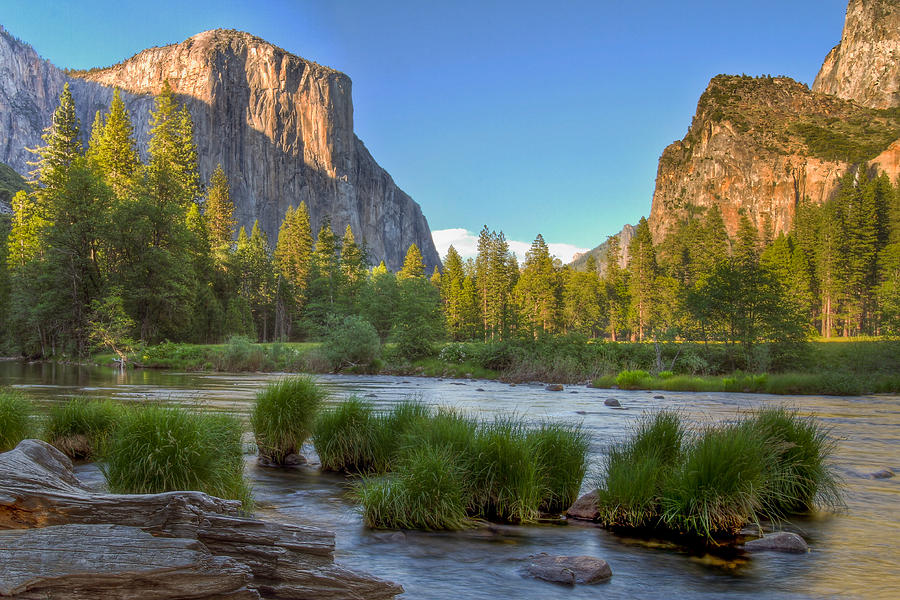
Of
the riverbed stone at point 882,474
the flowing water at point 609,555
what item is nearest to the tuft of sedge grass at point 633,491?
the flowing water at point 609,555

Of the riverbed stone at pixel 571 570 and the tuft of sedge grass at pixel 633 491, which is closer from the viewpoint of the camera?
the riverbed stone at pixel 571 570

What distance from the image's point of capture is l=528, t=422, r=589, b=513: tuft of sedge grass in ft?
24.5

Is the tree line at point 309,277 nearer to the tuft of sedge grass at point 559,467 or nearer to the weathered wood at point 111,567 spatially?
the tuft of sedge grass at point 559,467

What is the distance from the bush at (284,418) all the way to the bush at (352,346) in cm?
2911

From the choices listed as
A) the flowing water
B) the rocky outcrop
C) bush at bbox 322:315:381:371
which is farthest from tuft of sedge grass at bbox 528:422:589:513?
the rocky outcrop

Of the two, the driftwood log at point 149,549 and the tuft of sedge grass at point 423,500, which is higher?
the driftwood log at point 149,549

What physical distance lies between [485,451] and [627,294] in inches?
3522

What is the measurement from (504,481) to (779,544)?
3.09m

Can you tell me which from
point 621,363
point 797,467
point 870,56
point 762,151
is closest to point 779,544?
point 797,467

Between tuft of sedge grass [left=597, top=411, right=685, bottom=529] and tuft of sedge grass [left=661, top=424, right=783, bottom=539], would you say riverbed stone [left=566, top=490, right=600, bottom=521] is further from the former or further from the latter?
tuft of sedge grass [left=661, top=424, right=783, bottom=539]

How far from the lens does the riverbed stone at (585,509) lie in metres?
7.11

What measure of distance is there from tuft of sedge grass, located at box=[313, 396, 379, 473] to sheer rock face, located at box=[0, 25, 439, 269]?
136 m

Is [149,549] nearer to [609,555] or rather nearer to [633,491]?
[609,555]

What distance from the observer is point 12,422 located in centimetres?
870
